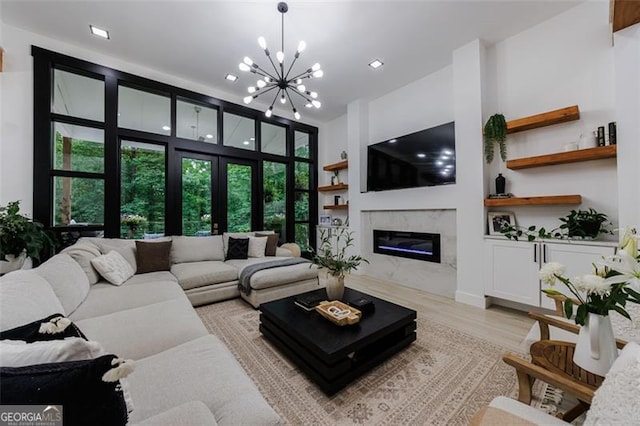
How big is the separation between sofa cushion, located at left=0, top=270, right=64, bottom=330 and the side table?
90.8 inches

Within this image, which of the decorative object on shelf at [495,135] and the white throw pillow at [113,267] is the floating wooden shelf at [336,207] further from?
the white throw pillow at [113,267]

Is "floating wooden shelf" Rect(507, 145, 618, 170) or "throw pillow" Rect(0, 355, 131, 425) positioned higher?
"floating wooden shelf" Rect(507, 145, 618, 170)

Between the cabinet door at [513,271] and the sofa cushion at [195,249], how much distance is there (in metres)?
3.78

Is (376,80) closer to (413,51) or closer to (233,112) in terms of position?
(413,51)

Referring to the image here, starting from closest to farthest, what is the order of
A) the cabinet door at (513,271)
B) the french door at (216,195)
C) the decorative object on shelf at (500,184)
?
the cabinet door at (513,271), the decorative object on shelf at (500,184), the french door at (216,195)

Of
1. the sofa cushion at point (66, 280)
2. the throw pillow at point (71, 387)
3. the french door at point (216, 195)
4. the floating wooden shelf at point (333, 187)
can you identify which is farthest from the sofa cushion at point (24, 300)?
the floating wooden shelf at point (333, 187)

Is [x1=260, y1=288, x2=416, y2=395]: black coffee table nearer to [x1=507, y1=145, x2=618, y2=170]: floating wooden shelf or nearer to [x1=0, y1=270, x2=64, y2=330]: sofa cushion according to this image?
[x1=0, y1=270, x2=64, y2=330]: sofa cushion

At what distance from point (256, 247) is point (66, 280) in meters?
2.40

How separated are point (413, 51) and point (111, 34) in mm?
3896

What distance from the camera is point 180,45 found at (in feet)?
10.7

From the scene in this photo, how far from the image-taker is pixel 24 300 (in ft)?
4.21

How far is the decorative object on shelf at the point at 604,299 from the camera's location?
39.8 inches

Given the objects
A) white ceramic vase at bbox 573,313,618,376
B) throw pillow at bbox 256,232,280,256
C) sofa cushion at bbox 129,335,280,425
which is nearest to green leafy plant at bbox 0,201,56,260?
sofa cushion at bbox 129,335,280,425

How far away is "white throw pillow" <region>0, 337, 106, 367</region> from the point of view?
66 cm
